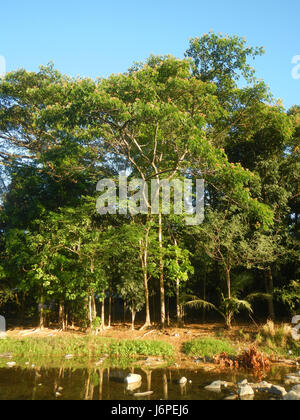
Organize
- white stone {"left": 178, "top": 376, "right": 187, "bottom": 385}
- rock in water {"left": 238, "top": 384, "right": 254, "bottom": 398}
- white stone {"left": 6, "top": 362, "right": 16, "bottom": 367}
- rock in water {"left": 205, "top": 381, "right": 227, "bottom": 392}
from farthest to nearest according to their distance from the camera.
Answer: white stone {"left": 6, "top": 362, "right": 16, "bottom": 367} → white stone {"left": 178, "top": 376, "right": 187, "bottom": 385} → rock in water {"left": 205, "top": 381, "right": 227, "bottom": 392} → rock in water {"left": 238, "top": 384, "right": 254, "bottom": 398}

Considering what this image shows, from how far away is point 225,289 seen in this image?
15883 mm

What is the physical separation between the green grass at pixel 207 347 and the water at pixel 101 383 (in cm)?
166

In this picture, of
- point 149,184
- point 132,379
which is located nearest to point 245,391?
point 132,379

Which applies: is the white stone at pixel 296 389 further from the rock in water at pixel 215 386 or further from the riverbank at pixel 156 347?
the riverbank at pixel 156 347

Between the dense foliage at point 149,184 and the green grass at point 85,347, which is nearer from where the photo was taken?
the green grass at point 85,347

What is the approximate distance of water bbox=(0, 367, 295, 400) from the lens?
6.60m

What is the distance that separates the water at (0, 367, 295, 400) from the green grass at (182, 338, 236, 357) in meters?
1.66

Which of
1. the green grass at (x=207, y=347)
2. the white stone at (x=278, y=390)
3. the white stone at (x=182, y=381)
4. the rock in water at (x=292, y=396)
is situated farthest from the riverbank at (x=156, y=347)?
the rock in water at (x=292, y=396)

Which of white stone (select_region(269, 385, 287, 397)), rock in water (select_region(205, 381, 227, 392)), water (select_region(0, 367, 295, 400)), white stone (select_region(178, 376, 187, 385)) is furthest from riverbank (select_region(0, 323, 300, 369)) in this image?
white stone (select_region(269, 385, 287, 397))

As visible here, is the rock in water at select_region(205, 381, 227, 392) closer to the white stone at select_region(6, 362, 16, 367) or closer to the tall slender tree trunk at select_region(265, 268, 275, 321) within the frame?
the white stone at select_region(6, 362, 16, 367)

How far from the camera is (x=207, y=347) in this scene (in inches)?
419

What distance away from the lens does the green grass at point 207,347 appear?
34.0 feet

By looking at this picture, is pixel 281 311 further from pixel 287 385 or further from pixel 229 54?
pixel 229 54

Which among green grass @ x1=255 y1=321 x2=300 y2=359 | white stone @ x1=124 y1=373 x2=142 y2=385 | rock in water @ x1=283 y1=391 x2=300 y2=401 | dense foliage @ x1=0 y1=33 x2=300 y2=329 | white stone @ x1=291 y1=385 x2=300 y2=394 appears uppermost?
dense foliage @ x1=0 y1=33 x2=300 y2=329
